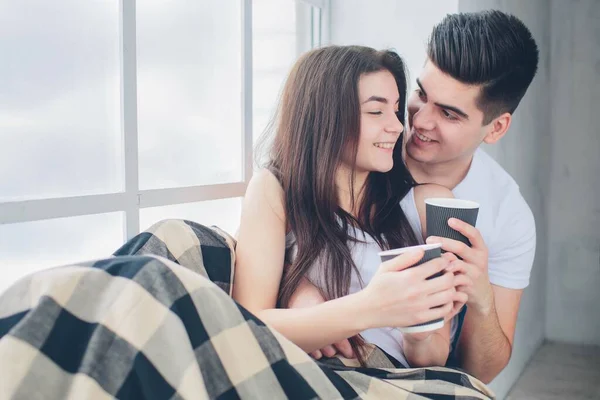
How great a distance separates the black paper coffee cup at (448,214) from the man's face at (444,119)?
16.2 inches

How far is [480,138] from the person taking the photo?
5.05 feet

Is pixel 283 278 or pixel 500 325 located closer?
pixel 283 278

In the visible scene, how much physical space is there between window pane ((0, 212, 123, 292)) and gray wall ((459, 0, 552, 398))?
159 centimetres

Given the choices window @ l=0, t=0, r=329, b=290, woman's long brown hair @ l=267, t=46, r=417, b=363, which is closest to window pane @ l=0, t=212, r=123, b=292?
window @ l=0, t=0, r=329, b=290

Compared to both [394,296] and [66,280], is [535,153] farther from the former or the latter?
[66,280]

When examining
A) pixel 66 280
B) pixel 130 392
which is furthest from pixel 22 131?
pixel 130 392

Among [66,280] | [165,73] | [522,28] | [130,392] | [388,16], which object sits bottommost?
[130,392]

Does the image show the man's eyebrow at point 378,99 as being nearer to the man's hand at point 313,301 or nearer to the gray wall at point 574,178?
the man's hand at point 313,301

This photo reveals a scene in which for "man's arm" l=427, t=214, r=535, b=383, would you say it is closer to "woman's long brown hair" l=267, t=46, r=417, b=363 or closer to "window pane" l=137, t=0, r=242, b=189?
"woman's long brown hair" l=267, t=46, r=417, b=363

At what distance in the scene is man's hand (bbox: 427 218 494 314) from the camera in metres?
1.07

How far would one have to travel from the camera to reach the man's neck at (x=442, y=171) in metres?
1.58

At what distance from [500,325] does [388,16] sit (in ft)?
3.75

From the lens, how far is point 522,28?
1.48 m

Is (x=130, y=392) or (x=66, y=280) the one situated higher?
(x=66, y=280)
